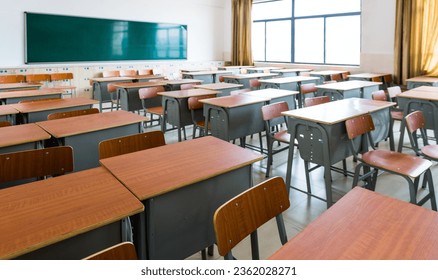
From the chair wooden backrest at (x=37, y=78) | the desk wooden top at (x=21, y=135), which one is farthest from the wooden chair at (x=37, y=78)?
the desk wooden top at (x=21, y=135)

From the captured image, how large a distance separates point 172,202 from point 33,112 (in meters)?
2.43

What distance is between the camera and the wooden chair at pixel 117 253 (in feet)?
2.92

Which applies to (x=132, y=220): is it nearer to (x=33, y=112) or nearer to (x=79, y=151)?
(x=79, y=151)

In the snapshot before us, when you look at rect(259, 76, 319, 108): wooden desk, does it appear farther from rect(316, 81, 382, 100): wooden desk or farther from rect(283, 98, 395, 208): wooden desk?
rect(283, 98, 395, 208): wooden desk

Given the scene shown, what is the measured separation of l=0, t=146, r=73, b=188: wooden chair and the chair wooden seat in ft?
6.84

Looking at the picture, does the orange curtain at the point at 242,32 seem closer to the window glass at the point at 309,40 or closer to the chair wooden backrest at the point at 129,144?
the window glass at the point at 309,40

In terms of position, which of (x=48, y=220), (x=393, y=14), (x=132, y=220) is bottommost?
(x=132, y=220)

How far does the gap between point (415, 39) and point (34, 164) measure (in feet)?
21.3

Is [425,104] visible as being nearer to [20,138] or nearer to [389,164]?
[389,164]

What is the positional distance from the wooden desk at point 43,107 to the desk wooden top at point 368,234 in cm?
307

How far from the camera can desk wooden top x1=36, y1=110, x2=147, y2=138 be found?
2.54 meters
